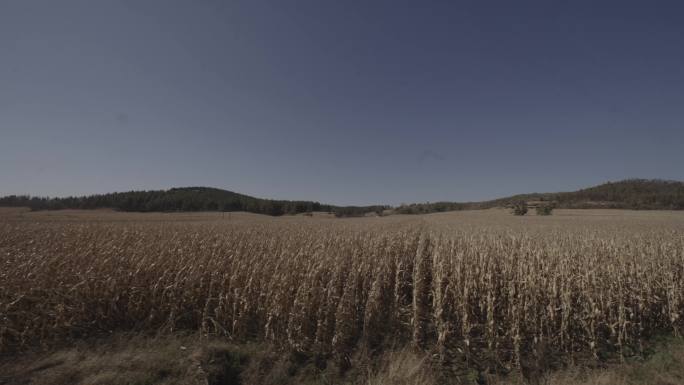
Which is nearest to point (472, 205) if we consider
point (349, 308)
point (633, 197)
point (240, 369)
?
point (633, 197)

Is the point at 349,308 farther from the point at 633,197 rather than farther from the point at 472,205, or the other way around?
the point at 472,205

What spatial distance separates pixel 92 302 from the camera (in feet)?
16.7

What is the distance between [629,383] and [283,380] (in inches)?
207

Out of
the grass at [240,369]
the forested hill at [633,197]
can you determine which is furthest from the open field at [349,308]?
the forested hill at [633,197]

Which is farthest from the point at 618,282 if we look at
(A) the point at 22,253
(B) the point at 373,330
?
(A) the point at 22,253

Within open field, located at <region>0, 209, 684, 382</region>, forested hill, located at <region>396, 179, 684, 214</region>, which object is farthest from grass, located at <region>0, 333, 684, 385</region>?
forested hill, located at <region>396, 179, 684, 214</region>

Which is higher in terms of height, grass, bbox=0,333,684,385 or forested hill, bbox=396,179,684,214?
forested hill, bbox=396,179,684,214

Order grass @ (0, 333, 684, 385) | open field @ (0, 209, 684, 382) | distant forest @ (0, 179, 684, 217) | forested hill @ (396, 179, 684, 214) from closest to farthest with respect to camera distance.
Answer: grass @ (0, 333, 684, 385)
open field @ (0, 209, 684, 382)
forested hill @ (396, 179, 684, 214)
distant forest @ (0, 179, 684, 217)

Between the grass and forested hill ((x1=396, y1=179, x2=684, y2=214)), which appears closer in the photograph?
the grass

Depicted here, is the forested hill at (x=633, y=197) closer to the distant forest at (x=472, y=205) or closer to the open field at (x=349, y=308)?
the distant forest at (x=472, y=205)

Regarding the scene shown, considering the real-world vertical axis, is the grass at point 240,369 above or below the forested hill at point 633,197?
below

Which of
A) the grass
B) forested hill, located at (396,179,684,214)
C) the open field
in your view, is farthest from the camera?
forested hill, located at (396,179,684,214)

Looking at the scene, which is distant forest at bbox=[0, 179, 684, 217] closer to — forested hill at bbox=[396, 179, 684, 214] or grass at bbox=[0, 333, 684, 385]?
forested hill at bbox=[396, 179, 684, 214]

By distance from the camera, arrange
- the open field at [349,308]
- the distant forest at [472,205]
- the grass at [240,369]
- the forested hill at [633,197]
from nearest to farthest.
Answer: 1. the grass at [240,369]
2. the open field at [349,308]
3. the forested hill at [633,197]
4. the distant forest at [472,205]
